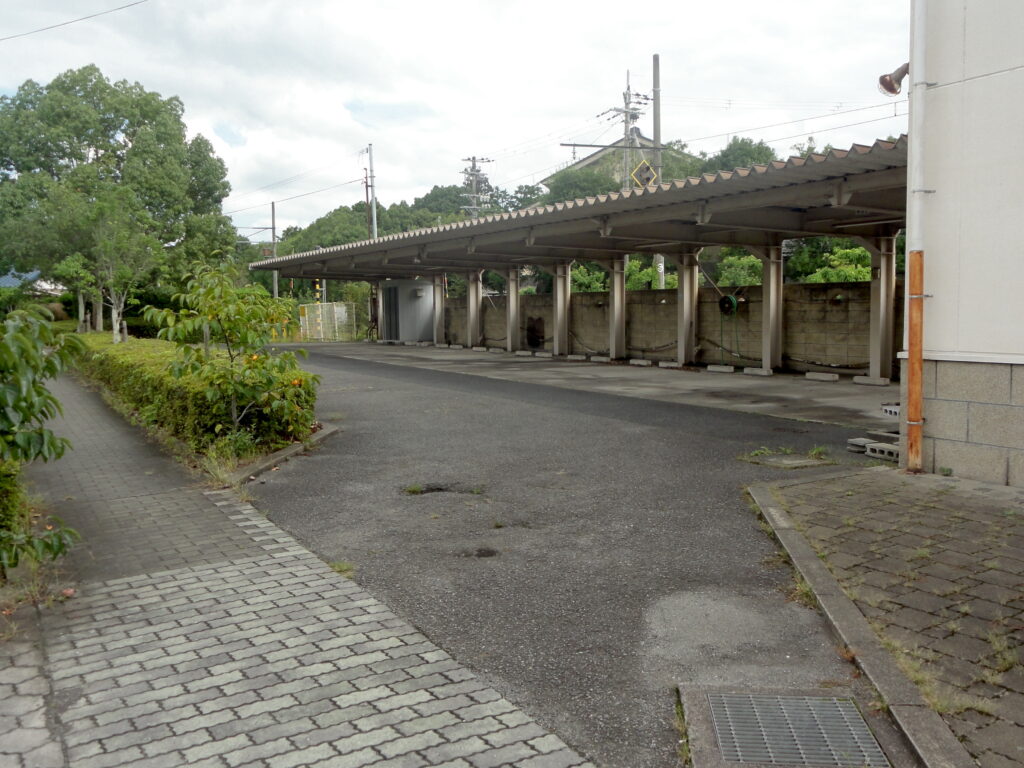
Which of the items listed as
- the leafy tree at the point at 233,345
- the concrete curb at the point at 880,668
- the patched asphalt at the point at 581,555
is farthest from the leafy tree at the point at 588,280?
the concrete curb at the point at 880,668

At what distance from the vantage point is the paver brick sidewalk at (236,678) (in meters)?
2.90

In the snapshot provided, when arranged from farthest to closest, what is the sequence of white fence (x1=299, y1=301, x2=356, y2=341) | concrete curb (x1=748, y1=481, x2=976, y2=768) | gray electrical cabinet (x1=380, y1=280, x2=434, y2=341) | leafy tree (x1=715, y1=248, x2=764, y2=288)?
white fence (x1=299, y1=301, x2=356, y2=341), gray electrical cabinet (x1=380, y1=280, x2=434, y2=341), leafy tree (x1=715, y1=248, x2=764, y2=288), concrete curb (x1=748, y1=481, x2=976, y2=768)

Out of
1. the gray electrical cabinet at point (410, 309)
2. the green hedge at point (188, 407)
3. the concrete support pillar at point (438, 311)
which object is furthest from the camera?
the gray electrical cabinet at point (410, 309)

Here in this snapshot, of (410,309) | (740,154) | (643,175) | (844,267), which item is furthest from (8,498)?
(740,154)

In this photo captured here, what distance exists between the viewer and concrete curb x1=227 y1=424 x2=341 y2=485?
7.43 m

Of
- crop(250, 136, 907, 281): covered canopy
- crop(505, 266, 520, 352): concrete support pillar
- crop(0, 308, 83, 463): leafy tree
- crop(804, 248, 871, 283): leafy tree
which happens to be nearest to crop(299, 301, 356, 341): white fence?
crop(250, 136, 907, 281): covered canopy

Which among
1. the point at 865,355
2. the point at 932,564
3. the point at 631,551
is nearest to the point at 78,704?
the point at 631,551

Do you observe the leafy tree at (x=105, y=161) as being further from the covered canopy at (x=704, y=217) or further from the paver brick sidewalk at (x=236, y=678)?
the paver brick sidewalk at (x=236, y=678)

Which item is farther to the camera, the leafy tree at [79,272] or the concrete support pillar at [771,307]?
the leafy tree at [79,272]

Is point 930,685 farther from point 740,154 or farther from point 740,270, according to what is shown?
point 740,154

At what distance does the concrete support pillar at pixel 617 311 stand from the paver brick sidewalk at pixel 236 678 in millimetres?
17776

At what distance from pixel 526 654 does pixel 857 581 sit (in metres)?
1.89

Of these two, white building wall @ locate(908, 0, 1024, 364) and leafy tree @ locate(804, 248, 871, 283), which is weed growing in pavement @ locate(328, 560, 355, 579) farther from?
leafy tree @ locate(804, 248, 871, 283)

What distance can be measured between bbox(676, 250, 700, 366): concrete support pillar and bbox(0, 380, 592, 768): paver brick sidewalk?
16016mm
